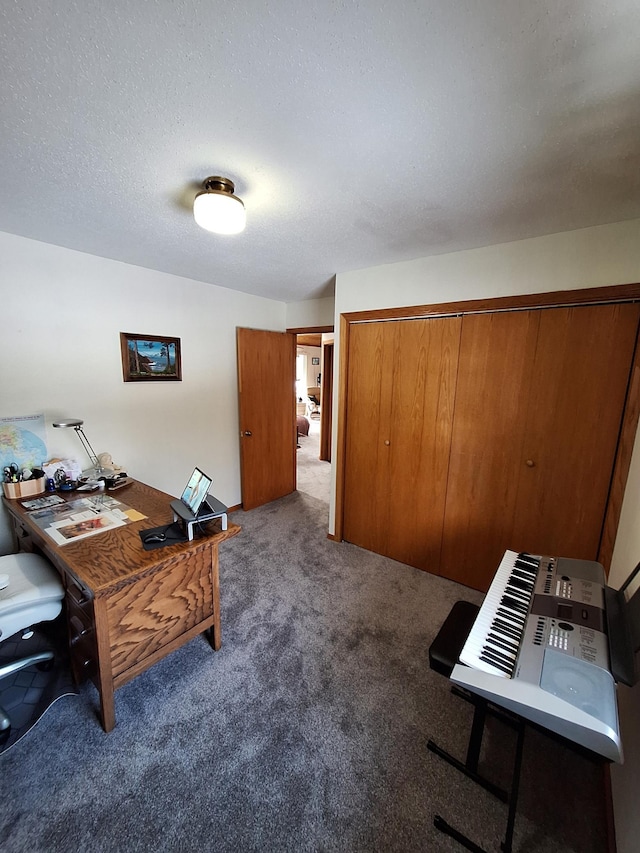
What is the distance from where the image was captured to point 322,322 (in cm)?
354

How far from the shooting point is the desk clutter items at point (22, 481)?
6.28 feet

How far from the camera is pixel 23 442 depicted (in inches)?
80.7

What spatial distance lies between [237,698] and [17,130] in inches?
98.7

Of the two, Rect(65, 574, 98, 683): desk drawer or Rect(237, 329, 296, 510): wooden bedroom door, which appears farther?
Rect(237, 329, 296, 510): wooden bedroom door

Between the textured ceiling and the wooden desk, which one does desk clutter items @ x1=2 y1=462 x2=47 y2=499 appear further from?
the textured ceiling

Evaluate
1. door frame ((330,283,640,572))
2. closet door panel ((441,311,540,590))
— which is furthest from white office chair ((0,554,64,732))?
door frame ((330,283,640,572))

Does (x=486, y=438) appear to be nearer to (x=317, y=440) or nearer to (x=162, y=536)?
(x=162, y=536)

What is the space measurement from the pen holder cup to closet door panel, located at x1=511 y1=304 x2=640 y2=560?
3150 millimetres

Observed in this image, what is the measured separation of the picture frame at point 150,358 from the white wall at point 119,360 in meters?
0.05

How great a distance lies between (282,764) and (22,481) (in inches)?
82.7

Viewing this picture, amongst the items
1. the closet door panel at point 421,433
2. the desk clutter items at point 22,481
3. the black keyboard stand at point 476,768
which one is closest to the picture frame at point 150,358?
the desk clutter items at point 22,481

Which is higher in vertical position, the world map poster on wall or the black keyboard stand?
the world map poster on wall

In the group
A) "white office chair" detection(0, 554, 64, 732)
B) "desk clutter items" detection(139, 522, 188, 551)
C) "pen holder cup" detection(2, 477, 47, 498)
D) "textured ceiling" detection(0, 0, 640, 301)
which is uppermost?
"textured ceiling" detection(0, 0, 640, 301)

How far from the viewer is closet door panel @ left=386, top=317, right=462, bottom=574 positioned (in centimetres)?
229
